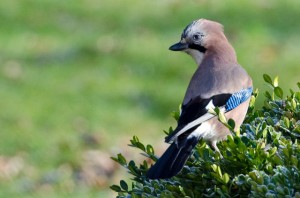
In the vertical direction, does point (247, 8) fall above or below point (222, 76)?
above

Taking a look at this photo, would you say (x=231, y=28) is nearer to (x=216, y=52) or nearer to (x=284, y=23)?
(x=284, y=23)

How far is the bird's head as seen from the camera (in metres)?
5.57

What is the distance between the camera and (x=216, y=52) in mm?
5594

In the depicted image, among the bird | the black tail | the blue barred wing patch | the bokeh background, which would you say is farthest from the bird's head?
the bokeh background

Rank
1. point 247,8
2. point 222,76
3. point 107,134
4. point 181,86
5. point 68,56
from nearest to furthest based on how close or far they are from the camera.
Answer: point 222,76, point 107,134, point 181,86, point 68,56, point 247,8

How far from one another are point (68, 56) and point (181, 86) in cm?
215

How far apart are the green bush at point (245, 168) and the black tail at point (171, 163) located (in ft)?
0.15

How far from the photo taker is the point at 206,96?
16.9 ft

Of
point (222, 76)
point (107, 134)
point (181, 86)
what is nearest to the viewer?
point (222, 76)

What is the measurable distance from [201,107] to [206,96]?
176mm

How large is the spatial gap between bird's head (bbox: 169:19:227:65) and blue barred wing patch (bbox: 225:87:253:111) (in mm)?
449

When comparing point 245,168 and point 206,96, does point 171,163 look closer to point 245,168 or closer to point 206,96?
point 245,168

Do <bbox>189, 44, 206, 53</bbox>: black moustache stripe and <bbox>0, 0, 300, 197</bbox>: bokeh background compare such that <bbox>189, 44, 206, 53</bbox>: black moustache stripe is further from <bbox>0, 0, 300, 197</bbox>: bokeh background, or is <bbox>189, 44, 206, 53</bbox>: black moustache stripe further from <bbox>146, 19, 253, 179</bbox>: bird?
<bbox>0, 0, 300, 197</bbox>: bokeh background

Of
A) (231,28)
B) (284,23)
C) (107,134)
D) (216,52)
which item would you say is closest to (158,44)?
(231,28)
